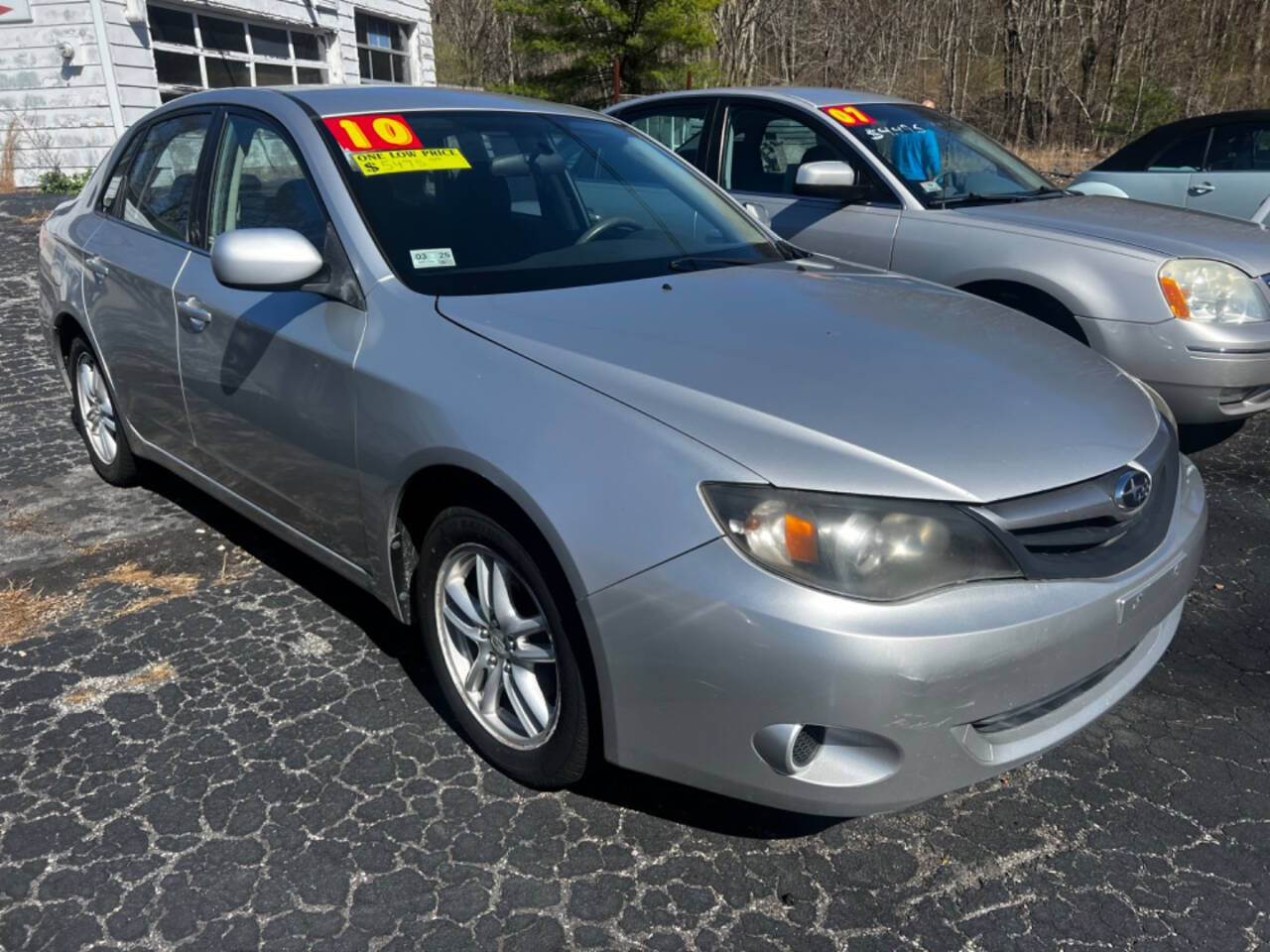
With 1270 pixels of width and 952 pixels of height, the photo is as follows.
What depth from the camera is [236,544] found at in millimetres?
4055

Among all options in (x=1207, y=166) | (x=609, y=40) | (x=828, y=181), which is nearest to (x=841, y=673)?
(x=828, y=181)

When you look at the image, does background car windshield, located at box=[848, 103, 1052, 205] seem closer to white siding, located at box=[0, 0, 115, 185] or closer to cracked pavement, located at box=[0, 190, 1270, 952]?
cracked pavement, located at box=[0, 190, 1270, 952]

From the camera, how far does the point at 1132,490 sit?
2283mm

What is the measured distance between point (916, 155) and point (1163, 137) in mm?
4544

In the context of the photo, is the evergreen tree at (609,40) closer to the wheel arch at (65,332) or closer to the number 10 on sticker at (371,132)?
the wheel arch at (65,332)

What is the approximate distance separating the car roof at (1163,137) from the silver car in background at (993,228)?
3.48 m

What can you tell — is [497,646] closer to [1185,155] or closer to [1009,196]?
[1009,196]

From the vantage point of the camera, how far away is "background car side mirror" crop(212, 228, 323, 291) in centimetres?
272

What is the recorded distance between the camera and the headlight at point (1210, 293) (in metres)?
4.40

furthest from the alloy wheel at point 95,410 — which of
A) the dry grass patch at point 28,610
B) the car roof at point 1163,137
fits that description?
the car roof at point 1163,137

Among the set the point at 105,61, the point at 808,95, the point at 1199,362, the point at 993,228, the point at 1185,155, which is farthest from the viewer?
the point at 105,61

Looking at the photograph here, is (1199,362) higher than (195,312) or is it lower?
lower

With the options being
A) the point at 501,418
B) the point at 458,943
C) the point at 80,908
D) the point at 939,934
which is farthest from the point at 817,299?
the point at 80,908

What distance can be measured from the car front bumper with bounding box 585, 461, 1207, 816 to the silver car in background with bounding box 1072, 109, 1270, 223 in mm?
6968
